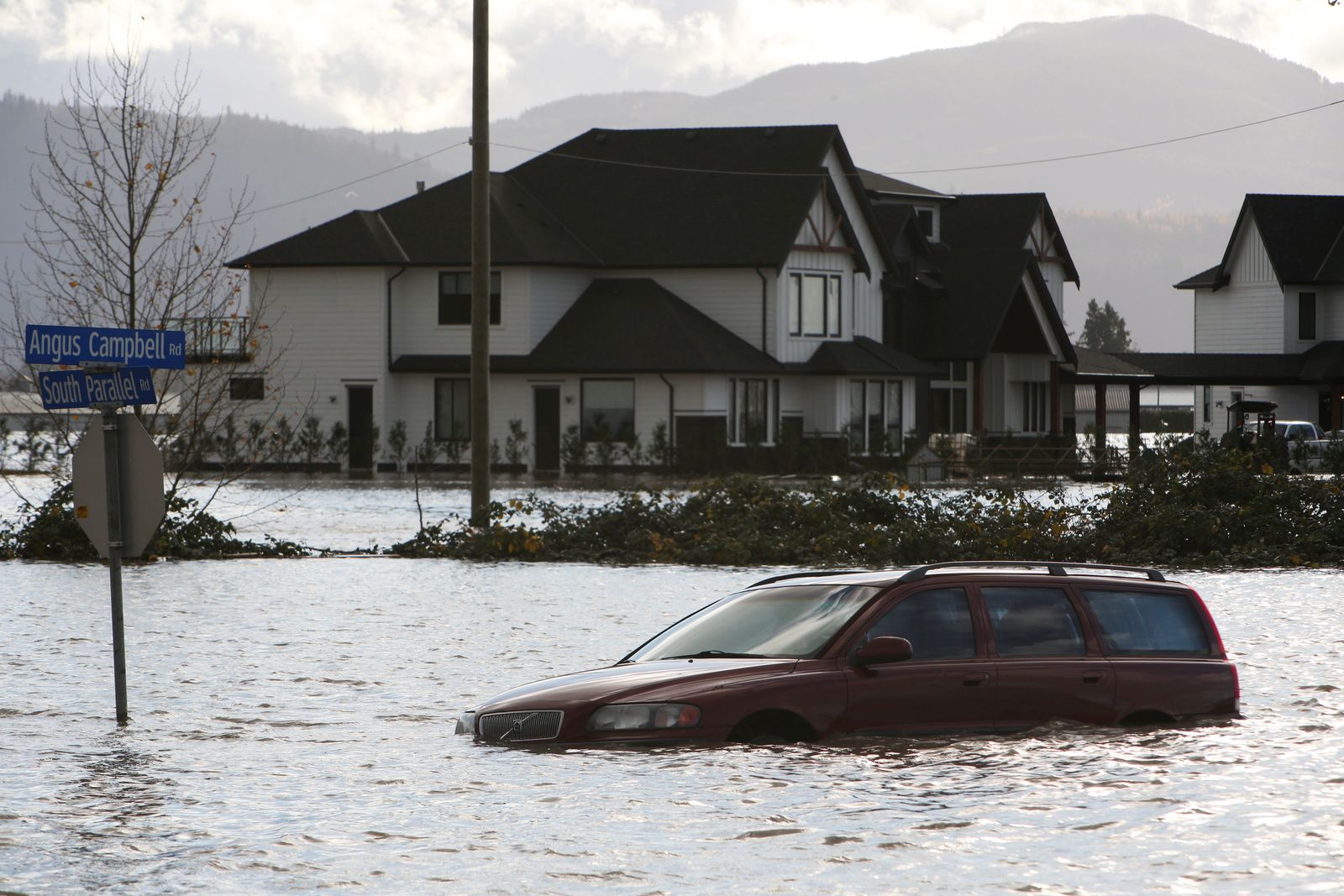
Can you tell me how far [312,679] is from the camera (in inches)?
603

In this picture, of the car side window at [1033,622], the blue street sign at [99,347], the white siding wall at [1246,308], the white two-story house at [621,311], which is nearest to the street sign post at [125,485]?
the blue street sign at [99,347]

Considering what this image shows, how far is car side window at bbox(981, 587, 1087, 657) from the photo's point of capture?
11688 mm

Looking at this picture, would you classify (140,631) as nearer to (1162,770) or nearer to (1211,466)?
(1162,770)

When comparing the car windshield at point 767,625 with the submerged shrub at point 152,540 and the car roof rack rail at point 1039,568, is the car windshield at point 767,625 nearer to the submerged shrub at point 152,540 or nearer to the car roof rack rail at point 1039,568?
the car roof rack rail at point 1039,568

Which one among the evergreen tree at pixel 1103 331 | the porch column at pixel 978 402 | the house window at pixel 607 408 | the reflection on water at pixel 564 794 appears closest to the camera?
the reflection on water at pixel 564 794

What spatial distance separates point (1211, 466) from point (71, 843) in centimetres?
2021

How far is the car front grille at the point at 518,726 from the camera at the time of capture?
36.9 ft

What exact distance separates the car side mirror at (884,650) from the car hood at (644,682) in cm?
42

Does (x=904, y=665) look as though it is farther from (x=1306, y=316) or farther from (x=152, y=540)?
(x=1306, y=316)

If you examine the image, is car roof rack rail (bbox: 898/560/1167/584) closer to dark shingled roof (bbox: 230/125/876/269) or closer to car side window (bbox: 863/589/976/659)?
car side window (bbox: 863/589/976/659)

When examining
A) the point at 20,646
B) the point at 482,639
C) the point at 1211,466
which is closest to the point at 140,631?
the point at 20,646

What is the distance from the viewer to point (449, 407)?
192ft

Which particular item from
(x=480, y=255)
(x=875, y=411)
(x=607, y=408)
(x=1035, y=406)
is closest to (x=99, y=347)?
(x=480, y=255)

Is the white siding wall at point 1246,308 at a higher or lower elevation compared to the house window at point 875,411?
higher
